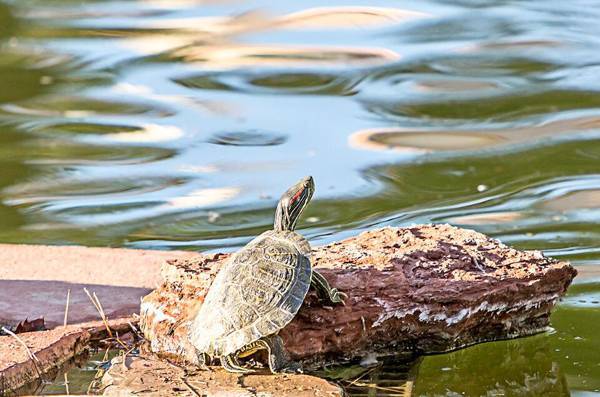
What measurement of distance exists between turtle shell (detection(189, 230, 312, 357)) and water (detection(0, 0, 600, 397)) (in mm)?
338

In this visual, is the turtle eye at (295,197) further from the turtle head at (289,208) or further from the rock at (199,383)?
the rock at (199,383)

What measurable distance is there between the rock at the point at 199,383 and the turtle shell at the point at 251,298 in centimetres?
7

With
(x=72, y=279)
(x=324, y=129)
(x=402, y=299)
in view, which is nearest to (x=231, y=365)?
(x=402, y=299)

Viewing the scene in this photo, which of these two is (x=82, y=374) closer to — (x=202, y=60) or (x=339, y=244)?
(x=339, y=244)

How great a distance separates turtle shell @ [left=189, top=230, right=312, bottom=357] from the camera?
312 cm

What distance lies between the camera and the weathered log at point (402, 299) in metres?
3.29

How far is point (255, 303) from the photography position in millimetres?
3166

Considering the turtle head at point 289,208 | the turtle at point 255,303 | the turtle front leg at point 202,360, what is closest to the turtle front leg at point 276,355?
the turtle at point 255,303

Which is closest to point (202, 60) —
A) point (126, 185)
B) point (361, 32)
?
point (361, 32)

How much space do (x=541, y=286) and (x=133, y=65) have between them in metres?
4.26

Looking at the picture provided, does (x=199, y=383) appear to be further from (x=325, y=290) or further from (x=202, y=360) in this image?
(x=325, y=290)

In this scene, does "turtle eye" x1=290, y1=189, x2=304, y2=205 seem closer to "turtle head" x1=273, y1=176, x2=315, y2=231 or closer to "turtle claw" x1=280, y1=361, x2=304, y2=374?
"turtle head" x1=273, y1=176, x2=315, y2=231

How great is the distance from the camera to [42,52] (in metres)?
7.73

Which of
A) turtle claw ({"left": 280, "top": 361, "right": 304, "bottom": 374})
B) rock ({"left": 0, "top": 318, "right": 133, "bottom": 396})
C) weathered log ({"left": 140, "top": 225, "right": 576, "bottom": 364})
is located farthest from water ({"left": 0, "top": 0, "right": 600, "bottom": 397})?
rock ({"left": 0, "top": 318, "right": 133, "bottom": 396})
